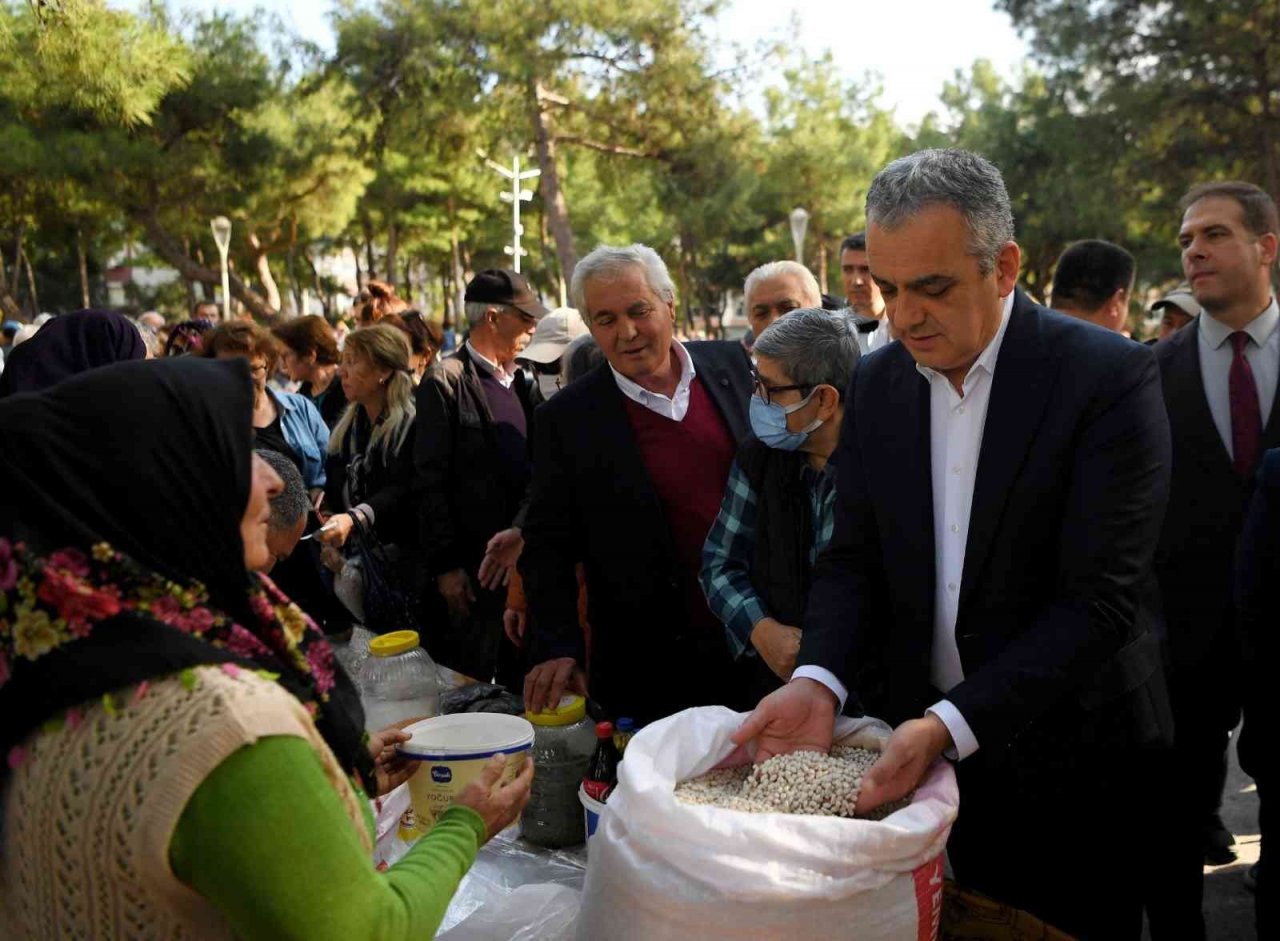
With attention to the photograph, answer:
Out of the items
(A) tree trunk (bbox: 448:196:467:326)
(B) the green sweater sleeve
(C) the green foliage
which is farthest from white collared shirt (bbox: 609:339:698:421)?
(A) tree trunk (bbox: 448:196:467:326)

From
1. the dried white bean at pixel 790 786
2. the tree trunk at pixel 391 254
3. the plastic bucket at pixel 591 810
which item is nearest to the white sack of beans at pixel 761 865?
the dried white bean at pixel 790 786

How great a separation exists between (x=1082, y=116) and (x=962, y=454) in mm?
19648

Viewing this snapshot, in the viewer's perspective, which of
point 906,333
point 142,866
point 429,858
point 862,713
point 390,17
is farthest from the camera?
point 390,17

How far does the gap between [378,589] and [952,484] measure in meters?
2.72

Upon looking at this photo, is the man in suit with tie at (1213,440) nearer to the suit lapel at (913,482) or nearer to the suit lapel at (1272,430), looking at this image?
the suit lapel at (1272,430)

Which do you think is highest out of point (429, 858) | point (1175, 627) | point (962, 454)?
point (962, 454)

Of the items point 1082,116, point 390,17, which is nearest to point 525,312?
point 390,17

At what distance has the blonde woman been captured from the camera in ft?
14.6

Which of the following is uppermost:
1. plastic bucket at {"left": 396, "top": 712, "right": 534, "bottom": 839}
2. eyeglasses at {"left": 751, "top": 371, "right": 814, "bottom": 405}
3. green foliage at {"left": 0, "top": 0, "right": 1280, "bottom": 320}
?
green foliage at {"left": 0, "top": 0, "right": 1280, "bottom": 320}

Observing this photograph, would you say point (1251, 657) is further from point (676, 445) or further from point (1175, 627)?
point (676, 445)

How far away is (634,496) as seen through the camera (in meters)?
2.92

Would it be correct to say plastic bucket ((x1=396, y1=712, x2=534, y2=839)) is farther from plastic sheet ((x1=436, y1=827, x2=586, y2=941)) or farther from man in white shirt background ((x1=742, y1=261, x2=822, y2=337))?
man in white shirt background ((x1=742, y1=261, x2=822, y2=337))

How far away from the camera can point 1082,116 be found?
18.9m

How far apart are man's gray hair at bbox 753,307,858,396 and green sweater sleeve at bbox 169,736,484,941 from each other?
63.6 inches
